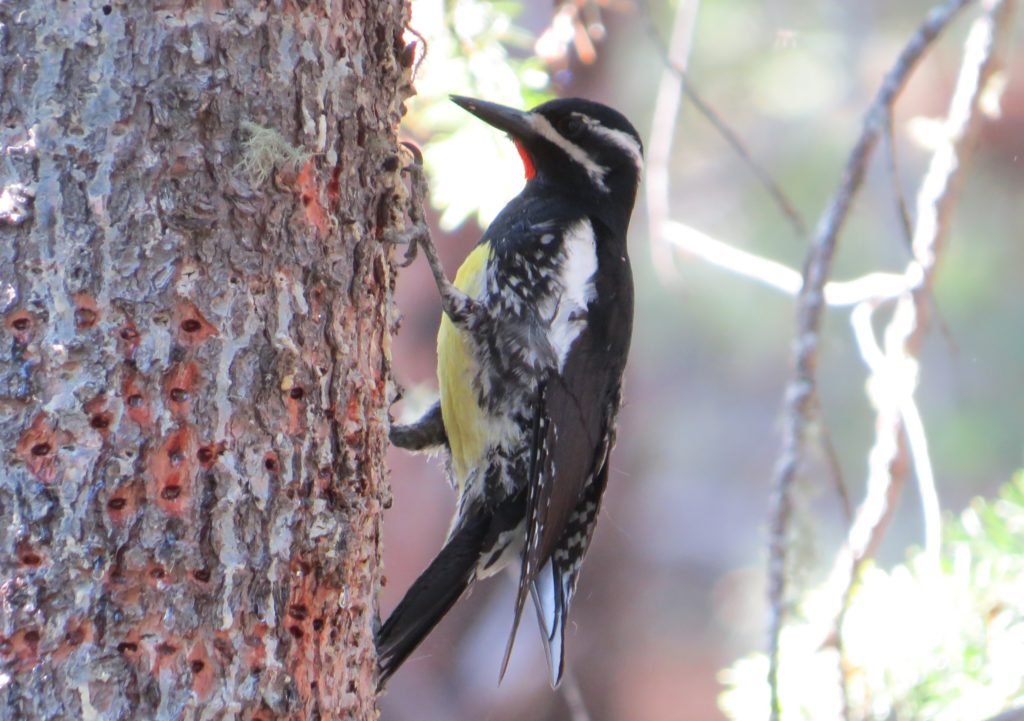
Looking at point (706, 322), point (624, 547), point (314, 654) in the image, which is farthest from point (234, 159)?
point (706, 322)

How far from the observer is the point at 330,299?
167cm

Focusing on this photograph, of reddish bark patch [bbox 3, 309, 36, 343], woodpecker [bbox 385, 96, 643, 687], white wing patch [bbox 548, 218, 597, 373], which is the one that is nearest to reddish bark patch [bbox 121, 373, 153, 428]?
reddish bark patch [bbox 3, 309, 36, 343]

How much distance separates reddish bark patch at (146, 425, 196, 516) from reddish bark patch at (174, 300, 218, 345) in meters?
0.12

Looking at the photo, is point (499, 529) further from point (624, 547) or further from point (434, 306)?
point (624, 547)

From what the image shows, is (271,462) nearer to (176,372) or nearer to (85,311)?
(176,372)

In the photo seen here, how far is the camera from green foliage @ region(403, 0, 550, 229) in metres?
2.78

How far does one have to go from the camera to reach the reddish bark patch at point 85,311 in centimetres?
145

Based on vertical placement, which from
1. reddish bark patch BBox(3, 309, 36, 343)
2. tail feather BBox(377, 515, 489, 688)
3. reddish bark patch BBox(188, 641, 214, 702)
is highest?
reddish bark patch BBox(3, 309, 36, 343)

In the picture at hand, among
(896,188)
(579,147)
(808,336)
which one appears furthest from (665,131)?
(808,336)

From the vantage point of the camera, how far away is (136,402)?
1472 mm

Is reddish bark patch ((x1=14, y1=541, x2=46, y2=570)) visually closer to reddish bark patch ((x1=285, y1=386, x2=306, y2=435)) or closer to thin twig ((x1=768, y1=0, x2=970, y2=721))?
reddish bark patch ((x1=285, y1=386, x2=306, y2=435))

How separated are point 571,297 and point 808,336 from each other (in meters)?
0.57

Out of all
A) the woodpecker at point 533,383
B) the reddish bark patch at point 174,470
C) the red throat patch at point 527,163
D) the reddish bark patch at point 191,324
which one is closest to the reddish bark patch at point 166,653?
the reddish bark patch at point 174,470

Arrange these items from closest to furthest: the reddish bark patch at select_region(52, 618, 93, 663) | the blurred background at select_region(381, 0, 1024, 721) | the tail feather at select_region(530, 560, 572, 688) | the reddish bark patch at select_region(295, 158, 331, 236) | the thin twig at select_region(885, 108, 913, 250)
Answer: the reddish bark patch at select_region(52, 618, 93, 663)
the reddish bark patch at select_region(295, 158, 331, 236)
the thin twig at select_region(885, 108, 913, 250)
the tail feather at select_region(530, 560, 572, 688)
the blurred background at select_region(381, 0, 1024, 721)
